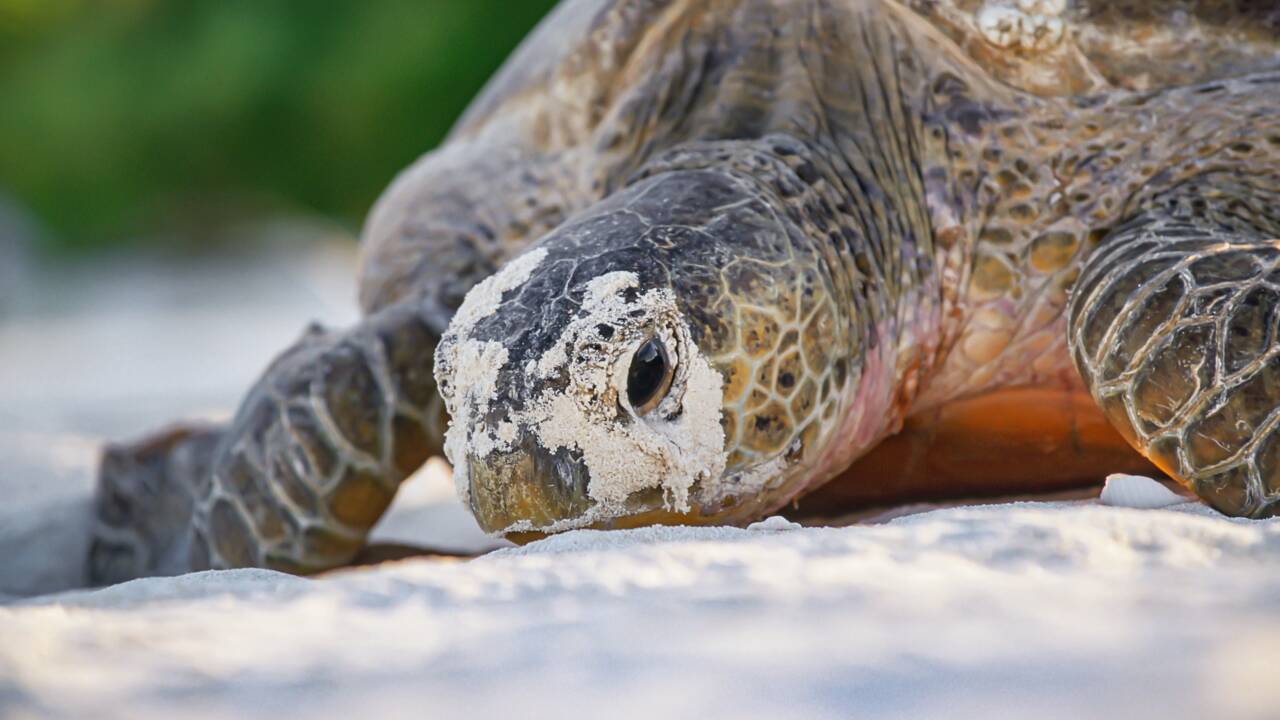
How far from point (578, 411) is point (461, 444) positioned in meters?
0.18

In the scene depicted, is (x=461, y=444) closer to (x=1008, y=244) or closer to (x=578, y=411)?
(x=578, y=411)

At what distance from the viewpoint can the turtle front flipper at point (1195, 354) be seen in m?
1.38

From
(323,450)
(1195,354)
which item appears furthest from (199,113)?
(1195,354)

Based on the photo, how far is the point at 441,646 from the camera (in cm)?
90

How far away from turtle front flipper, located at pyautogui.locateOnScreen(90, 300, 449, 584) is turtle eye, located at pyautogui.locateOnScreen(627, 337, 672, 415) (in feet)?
2.12

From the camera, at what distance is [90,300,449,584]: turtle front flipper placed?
6.43 feet

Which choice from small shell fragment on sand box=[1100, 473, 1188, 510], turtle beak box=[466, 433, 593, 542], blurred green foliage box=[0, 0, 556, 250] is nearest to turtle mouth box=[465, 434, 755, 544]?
turtle beak box=[466, 433, 593, 542]

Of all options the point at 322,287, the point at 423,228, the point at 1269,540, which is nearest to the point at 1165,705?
the point at 1269,540

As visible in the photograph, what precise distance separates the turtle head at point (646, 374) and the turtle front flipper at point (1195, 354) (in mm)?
363

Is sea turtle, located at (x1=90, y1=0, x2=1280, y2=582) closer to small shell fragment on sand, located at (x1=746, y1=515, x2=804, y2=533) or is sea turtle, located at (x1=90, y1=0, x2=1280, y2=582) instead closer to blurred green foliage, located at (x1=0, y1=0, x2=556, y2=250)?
small shell fragment on sand, located at (x1=746, y1=515, x2=804, y2=533)

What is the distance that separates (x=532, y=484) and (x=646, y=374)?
195 mm

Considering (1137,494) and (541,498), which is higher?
(541,498)

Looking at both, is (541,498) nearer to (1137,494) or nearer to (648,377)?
(648,377)

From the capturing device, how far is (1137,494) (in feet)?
4.69
